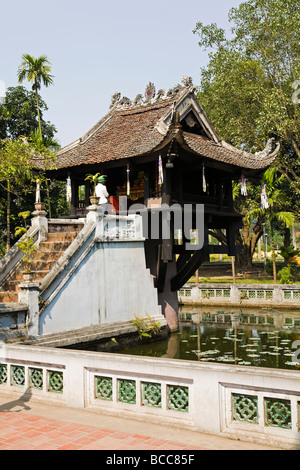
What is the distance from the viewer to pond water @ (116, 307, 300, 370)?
12.6 meters

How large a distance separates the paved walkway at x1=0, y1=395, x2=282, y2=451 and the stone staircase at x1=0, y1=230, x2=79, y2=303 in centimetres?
531

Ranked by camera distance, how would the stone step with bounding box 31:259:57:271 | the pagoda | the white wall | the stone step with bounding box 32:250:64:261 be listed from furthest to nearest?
the pagoda → the stone step with bounding box 32:250:64:261 → the stone step with bounding box 31:259:57:271 → the white wall

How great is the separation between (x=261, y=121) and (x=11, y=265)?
625 inches

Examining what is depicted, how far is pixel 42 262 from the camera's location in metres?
11.9

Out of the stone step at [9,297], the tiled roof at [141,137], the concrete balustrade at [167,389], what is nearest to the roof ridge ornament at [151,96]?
the tiled roof at [141,137]

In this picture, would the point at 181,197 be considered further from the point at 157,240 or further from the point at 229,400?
the point at 229,400

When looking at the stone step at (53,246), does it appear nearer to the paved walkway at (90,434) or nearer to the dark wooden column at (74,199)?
the dark wooden column at (74,199)

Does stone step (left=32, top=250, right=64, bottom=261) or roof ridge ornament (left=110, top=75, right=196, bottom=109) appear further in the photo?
roof ridge ornament (left=110, top=75, right=196, bottom=109)

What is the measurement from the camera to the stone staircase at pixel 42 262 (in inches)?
439

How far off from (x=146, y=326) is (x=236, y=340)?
326cm

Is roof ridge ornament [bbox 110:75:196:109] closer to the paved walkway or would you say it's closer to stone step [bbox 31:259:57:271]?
stone step [bbox 31:259:57:271]

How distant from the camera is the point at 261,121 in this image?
2342cm

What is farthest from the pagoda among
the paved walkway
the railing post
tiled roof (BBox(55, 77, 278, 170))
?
the paved walkway
